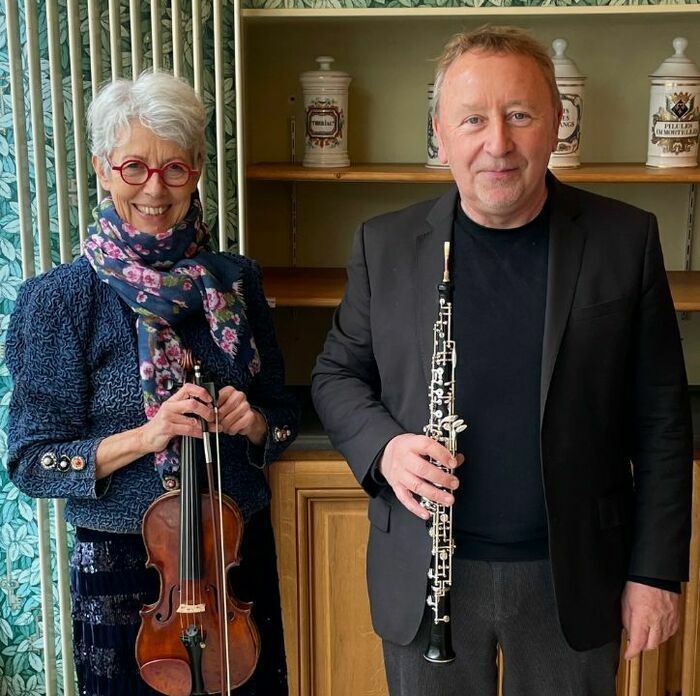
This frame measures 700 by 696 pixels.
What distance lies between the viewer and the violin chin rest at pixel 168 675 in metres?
1.56

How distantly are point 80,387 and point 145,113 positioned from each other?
452mm

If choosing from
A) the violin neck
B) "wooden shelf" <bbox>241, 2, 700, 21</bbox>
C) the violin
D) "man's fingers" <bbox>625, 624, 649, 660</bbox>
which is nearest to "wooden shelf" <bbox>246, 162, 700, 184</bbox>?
"wooden shelf" <bbox>241, 2, 700, 21</bbox>

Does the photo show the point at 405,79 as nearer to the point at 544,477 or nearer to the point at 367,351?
the point at 367,351

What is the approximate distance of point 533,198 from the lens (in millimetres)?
1526

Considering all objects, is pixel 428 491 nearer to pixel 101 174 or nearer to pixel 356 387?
pixel 356 387

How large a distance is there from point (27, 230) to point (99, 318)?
31.0 inches

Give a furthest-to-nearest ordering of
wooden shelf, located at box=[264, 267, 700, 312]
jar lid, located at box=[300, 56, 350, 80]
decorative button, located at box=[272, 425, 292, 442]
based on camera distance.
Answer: jar lid, located at box=[300, 56, 350, 80], wooden shelf, located at box=[264, 267, 700, 312], decorative button, located at box=[272, 425, 292, 442]

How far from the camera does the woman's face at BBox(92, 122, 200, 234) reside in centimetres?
150

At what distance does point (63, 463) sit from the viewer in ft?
5.08

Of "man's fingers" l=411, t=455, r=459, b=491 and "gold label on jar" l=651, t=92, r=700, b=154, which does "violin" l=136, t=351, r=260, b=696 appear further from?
"gold label on jar" l=651, t=92, r=700, b=154

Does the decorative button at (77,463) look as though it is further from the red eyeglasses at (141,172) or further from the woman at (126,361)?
the red eyeglasses at (141,172)

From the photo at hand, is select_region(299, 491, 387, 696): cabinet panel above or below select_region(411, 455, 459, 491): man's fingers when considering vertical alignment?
below

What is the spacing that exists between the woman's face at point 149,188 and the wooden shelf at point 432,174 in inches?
32.7

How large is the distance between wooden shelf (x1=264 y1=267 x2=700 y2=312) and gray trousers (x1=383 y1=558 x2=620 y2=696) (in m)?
0.93
